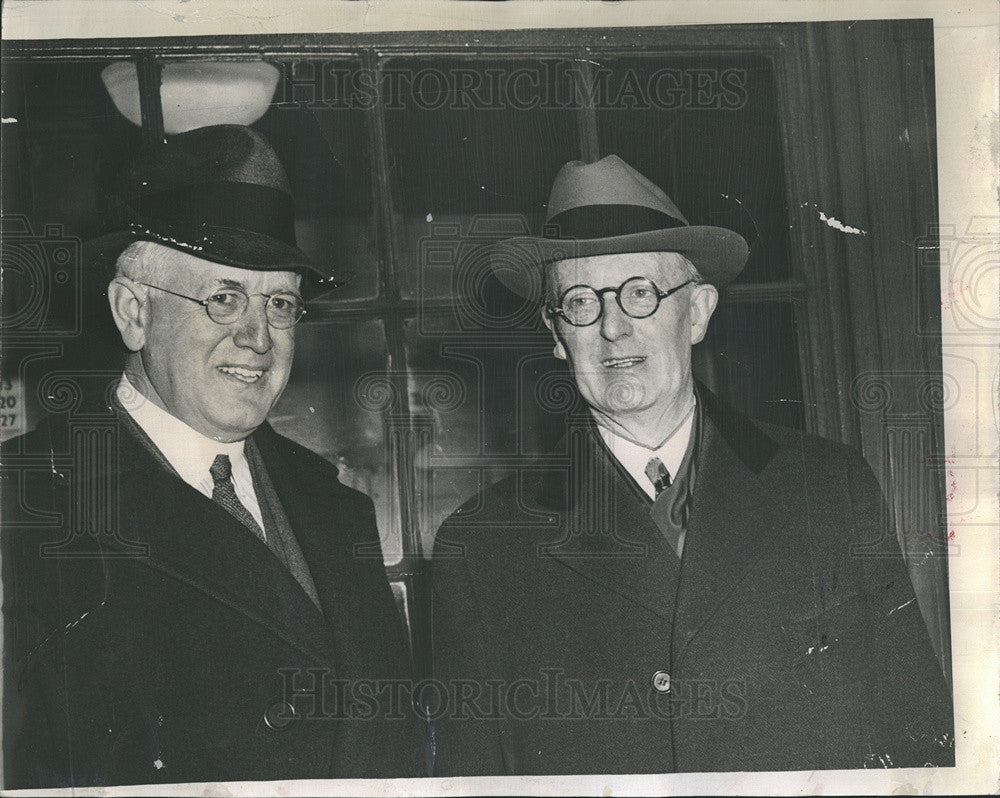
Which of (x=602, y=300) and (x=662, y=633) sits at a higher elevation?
(x=602, y=300)

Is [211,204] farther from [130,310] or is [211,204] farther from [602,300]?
[602,300]

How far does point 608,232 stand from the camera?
1.66m

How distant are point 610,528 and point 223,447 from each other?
0.73m

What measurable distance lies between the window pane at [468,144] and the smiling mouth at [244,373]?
310 millimetres

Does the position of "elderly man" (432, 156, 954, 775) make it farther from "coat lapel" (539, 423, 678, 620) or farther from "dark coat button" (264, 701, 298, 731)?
"dark coat button" (264, 701, 298, 731)

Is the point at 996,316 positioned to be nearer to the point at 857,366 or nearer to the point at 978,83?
the point at 857,366

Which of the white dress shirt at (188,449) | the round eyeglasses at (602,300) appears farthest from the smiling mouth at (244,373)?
the round eyeglasses at (602,300)

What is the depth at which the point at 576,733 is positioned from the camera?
167cm

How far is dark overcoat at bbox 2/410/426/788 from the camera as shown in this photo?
164cm

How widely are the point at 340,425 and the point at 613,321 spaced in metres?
0.54

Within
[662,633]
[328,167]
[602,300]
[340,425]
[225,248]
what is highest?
[328,167]

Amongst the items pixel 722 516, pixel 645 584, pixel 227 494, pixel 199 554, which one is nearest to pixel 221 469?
pixel 227 494

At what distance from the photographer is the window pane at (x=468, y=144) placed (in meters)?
1.69

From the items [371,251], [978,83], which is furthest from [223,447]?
[978,83]
